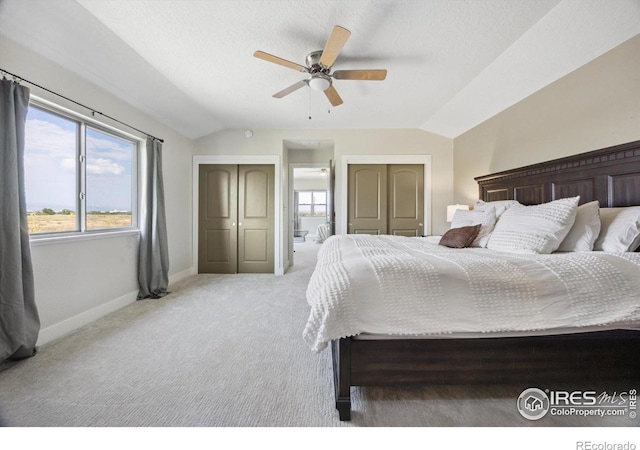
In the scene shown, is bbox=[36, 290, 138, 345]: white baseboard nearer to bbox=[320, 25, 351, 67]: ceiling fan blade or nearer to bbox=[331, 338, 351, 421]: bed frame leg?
bbox=[331, 338, 351, 421]: bed frame leg

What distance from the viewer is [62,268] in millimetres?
2137

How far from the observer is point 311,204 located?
1003 cm

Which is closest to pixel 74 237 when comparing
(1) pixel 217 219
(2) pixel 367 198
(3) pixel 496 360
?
(1) pixel 217 219

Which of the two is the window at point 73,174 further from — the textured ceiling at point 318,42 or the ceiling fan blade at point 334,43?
the ceiling fan blade at point 334,43

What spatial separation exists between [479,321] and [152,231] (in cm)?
356

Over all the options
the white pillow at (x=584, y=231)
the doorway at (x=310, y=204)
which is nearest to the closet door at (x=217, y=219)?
the doorway at (x=310, y=204)

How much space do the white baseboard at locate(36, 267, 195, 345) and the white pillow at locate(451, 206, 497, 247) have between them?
12.0 ft

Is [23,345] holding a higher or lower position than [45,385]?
higher

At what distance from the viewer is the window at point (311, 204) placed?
10.0 meters

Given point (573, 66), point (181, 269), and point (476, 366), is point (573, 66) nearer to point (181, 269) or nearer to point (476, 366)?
point (476, 366)

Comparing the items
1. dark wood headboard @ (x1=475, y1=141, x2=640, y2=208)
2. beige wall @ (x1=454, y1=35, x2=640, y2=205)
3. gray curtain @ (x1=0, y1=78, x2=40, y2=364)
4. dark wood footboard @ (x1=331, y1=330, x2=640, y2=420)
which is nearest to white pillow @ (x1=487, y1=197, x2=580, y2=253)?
dark wood headboard @ (x1=475, y1=141, x2=640, y2=208)

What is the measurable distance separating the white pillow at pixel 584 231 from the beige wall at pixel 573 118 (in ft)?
1.99
